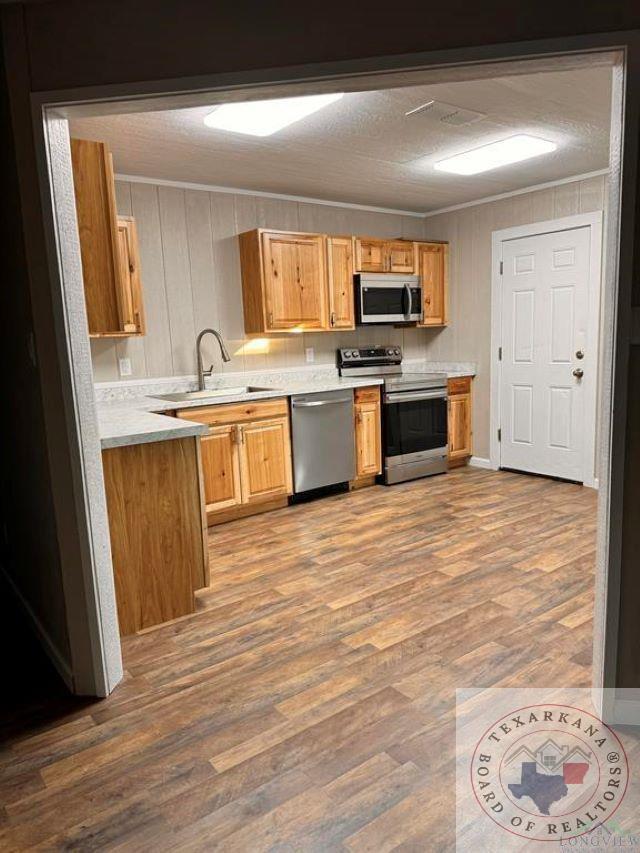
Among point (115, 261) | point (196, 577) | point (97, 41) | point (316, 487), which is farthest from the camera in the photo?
point (316, 487)

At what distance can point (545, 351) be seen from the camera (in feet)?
15.8

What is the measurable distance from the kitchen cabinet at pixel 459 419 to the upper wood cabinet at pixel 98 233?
11.9 feet

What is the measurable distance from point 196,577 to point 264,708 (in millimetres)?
839

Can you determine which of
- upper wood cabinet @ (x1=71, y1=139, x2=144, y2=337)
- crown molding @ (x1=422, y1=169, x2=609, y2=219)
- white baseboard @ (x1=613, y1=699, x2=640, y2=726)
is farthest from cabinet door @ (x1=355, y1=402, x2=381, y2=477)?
white baseboard @ (x1=613, y1=699, x2=640, y2=726)

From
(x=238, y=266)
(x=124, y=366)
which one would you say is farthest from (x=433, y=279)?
(x=124, y=366)

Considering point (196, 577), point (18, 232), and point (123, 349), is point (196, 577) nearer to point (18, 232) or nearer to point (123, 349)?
point (18, 232)

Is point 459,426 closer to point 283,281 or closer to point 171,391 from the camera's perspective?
point 283,281

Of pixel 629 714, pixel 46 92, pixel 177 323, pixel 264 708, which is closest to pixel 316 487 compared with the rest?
pixel 177 323

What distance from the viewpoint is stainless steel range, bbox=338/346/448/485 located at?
487 cm

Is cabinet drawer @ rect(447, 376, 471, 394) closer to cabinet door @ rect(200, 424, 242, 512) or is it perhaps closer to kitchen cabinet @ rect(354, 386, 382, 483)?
Answer: kitchen cabinet @ rect(354, 386, 382, 483)

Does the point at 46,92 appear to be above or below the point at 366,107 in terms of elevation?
below

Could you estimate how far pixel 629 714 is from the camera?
1838 millimetres

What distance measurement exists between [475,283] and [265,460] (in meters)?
2.68

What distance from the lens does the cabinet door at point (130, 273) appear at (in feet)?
12.0
